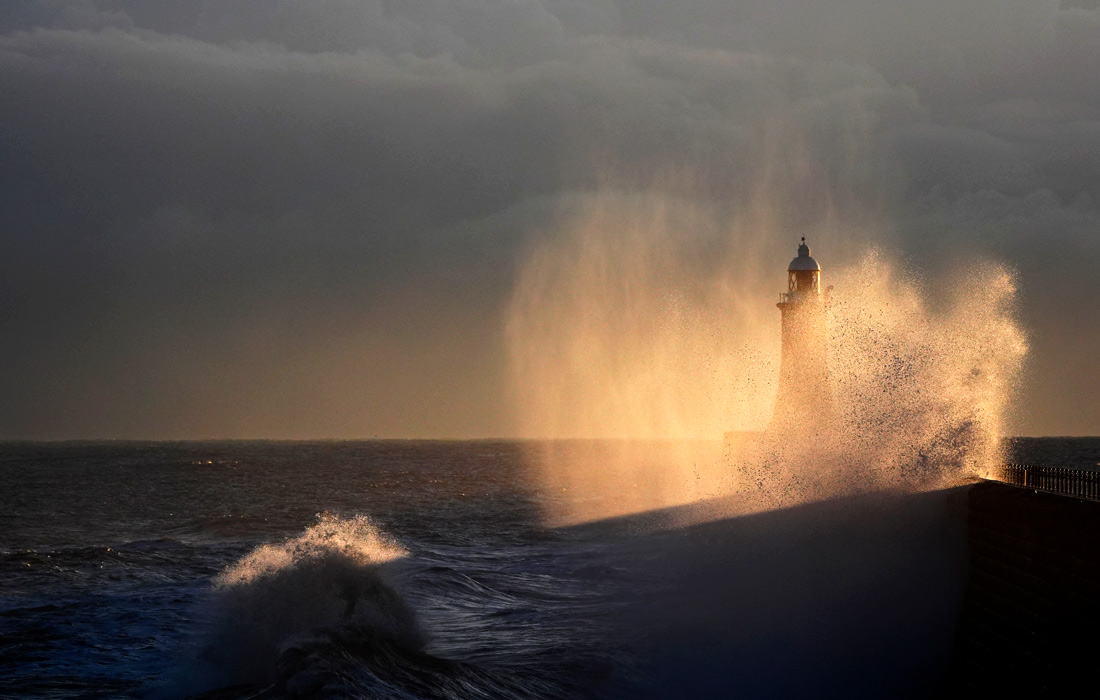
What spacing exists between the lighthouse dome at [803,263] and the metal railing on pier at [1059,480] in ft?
72.3

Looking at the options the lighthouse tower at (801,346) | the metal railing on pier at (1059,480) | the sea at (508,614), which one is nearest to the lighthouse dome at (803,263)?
the lighthouse tower at (801,346)

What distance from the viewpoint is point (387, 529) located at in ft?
130

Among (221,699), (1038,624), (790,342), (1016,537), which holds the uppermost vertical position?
(790,342)

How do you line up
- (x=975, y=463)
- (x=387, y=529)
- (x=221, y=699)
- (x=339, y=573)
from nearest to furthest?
(x=221, y=699) → (x=339, y=573) → (x=975, y=463) → (x=387, y=529)

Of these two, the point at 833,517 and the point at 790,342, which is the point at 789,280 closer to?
the point at 790,342

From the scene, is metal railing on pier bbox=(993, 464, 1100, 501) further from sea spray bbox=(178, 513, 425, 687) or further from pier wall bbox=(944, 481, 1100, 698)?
sea spray bbox=(178, 513, 425, 687)

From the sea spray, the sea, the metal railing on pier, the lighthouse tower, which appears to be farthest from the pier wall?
the lighthouse tower

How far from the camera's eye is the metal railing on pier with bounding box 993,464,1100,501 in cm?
1576

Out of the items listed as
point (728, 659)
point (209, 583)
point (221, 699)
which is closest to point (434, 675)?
point (221, 699)

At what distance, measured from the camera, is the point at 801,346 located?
41.7 m

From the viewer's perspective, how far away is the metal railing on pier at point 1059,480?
15758 millimetres

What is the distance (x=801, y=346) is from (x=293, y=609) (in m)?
26.8

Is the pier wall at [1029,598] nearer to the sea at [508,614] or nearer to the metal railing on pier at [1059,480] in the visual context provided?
the metal railing on pier at [1059,480]

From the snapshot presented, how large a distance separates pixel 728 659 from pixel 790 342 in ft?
83.8
